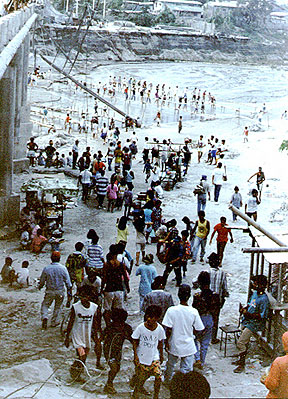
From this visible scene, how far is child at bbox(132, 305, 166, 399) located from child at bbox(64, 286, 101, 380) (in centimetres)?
85

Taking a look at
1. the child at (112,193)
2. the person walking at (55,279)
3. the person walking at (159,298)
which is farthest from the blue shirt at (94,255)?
the child at (112,193)

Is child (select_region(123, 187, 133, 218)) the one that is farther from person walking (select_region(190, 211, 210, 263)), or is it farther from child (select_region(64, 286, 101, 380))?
child (select_region(64, 286, 101, 380))

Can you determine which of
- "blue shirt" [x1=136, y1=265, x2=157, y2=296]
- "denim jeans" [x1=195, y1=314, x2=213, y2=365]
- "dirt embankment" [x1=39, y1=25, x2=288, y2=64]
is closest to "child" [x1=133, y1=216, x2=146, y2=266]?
"blue shirt" [x1=136, y1=265, x2=157, y2=296]

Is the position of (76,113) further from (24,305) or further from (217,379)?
(217,379)

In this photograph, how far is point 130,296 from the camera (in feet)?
41.7

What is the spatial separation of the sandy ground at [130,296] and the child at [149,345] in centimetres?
71

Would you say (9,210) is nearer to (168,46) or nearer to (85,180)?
(85,180)

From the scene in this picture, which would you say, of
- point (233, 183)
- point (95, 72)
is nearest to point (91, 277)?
point (233, 183)

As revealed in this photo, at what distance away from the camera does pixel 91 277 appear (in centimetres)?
991

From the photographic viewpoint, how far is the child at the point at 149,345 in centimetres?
745

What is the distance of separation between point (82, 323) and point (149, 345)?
3.47ft

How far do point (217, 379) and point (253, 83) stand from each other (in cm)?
6609

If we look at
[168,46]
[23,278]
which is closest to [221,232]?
[23,278]

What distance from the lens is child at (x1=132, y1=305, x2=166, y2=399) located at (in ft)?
24.4
